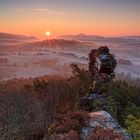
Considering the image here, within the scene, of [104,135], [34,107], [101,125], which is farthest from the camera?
[34,107]

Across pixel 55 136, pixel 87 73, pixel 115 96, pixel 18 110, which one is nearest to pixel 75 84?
pixel 87 73

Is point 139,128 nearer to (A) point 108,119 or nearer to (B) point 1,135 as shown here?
(A) point 108,119

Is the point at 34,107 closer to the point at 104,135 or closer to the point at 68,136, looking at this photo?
the point at 68,136

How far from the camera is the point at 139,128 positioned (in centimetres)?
2025

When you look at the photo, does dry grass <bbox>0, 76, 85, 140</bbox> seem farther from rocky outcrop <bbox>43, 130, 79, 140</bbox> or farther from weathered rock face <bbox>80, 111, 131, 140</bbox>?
weathered rock face <bbox>80, 111, 131, 140</bbox>

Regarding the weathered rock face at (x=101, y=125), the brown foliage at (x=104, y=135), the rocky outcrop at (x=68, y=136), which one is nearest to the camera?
the brown foliage at (x=104, y=135)

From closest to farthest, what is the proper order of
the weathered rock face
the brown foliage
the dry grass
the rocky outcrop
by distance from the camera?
the brown foliage < the rocky outcrop < the weathered rock face < the dry grass

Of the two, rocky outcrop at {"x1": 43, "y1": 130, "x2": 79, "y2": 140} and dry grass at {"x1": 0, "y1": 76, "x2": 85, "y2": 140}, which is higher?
rocky outcrop at {"x1": 43, "y1": 130, "x2": 79, "y2": 140}

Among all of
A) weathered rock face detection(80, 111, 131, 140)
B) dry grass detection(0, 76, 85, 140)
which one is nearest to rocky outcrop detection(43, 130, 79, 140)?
weathered rock face detection(80, 111, 131, 140)

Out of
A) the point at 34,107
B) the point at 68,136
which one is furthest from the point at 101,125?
the point at 34,107

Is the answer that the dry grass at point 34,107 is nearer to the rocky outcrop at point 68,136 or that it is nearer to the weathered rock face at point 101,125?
the rocky outcrop at point 68,136

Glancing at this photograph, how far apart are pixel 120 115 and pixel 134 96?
221 inches

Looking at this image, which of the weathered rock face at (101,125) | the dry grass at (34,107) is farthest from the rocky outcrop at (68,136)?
→ the dry grass at (34,107)

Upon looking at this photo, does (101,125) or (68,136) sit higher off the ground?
(68,136)
